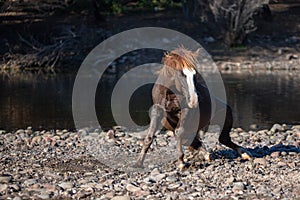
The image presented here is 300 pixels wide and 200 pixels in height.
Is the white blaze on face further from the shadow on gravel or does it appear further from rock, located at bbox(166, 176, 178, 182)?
the shadow on gravel

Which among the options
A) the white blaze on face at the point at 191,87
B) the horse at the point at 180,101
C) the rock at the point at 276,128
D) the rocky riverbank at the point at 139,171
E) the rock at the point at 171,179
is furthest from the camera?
the rock at the point at 276,128

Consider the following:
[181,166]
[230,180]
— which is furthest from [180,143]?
[230,180]

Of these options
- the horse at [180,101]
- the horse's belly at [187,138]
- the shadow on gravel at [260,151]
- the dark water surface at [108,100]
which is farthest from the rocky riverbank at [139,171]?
the dark water surface at [108,100]

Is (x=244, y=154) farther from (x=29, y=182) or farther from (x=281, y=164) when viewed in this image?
(x=29, y=182)

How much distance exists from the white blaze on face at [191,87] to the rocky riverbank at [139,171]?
102 centimetres

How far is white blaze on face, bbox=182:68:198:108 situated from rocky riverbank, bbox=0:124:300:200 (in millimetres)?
1021

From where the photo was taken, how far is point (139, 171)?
9547 mm

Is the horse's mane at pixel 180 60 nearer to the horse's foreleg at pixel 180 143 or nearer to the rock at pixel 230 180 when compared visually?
the horse's foreleg at pixel 180 143

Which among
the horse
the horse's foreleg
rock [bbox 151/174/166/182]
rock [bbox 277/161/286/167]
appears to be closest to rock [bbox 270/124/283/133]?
rock [bbox 277/161/286/167]

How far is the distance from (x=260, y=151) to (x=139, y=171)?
2.57 meters

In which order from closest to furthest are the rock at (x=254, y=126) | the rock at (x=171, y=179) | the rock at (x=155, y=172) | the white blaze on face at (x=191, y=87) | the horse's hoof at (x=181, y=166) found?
the rock at (x=171, y=179)
the white blaze on face at (x=191, y=87)
the rock at (x=155, y=172)
the horse's hoof at (x=181, y=166)
the rock at (x=254, y=126)

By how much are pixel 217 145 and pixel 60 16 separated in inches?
813

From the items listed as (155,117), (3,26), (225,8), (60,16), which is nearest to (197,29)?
(225,8)

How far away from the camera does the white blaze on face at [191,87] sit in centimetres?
902
